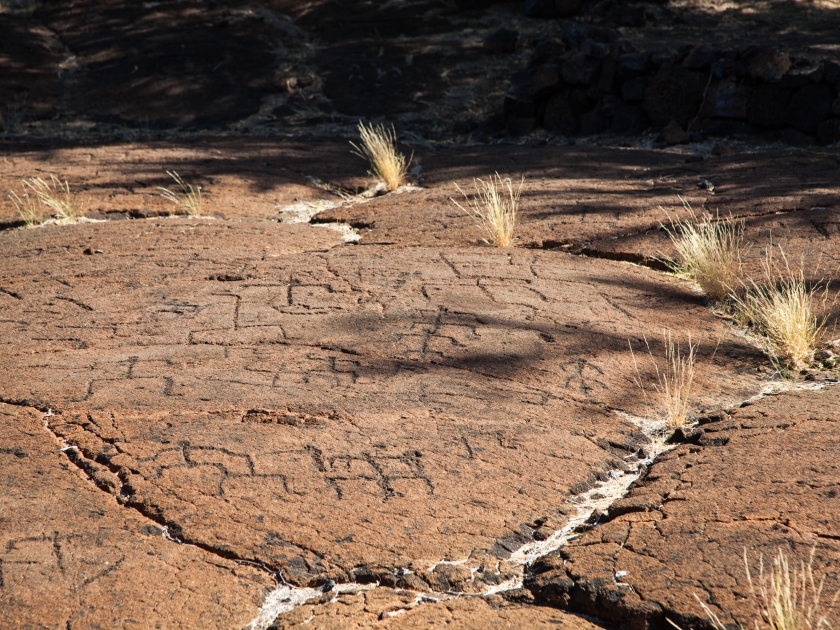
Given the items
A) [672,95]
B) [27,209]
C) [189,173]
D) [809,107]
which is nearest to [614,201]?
[189,173]

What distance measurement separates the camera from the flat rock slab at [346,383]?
2602 millimetres

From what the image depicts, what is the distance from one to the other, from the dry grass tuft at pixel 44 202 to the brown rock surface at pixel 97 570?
4.23m

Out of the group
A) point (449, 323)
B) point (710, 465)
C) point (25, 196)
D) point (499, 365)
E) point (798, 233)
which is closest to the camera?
point (710, 465)

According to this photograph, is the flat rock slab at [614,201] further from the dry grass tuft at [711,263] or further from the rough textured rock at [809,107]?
the rough textured rock at [809,107]

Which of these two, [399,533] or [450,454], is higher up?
[450,454]

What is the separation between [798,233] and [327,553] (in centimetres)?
435

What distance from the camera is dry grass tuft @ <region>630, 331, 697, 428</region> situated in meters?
3.31

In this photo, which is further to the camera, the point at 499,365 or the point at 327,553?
the point at 499,365

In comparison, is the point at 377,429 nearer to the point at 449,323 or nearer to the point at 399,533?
the point at 399,533

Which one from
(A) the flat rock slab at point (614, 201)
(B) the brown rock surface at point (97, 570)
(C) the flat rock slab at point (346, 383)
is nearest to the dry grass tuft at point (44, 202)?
(C) the flat rock slab at point (346, 383)

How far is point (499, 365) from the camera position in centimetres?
374

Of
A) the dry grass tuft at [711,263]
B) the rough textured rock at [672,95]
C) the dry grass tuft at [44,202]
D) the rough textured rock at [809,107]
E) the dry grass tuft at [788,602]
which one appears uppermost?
the rough textured rock at [672,95]

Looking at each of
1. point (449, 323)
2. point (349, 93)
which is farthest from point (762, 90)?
point (449, 323)

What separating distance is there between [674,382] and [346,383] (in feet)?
4.62
